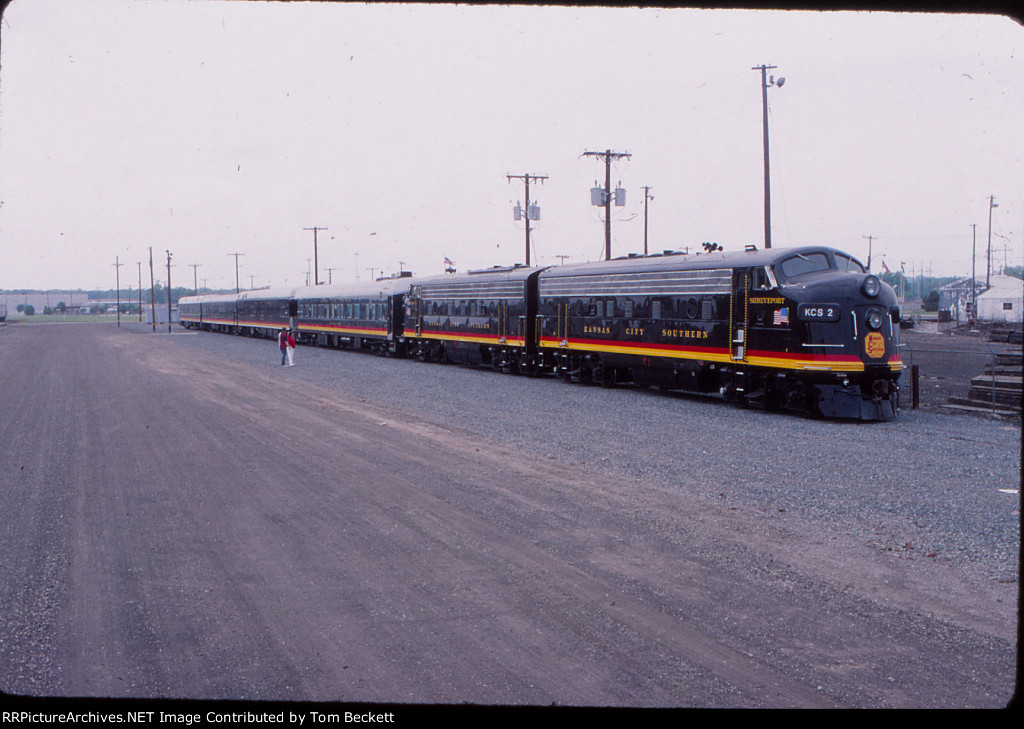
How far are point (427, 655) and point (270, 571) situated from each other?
2.35 metres

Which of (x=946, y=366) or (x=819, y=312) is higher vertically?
(x=819, y=312)

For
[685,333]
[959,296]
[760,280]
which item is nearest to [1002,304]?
[959,296]

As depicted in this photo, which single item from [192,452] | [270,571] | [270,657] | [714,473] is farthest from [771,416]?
[270,657]

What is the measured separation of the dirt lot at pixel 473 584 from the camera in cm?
480

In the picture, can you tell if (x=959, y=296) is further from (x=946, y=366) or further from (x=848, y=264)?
(x=848, y=264)

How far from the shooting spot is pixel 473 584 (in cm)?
655

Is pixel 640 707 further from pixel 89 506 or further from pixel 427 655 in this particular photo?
pixel 89 506

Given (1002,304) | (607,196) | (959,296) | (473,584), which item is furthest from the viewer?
(959,296)

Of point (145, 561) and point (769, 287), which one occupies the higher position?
point (769, 287)

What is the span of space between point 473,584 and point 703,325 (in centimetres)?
1375

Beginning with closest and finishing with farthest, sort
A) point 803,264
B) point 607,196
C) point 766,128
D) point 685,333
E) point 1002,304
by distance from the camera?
point 803,264, point 685,333, point 766,128, point 607,196, point 1002,304

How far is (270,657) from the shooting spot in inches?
201

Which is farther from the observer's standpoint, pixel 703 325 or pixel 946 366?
pixel 946 366

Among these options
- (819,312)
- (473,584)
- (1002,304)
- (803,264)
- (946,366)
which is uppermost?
(1002,304)
